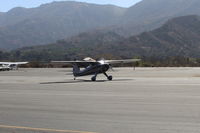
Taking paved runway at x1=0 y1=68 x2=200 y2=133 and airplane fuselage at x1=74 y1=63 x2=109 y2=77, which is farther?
airplane fuselage at x1=74 y1=63 x2=109 y2=77

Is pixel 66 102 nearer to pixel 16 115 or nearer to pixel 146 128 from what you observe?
pixel 16 115

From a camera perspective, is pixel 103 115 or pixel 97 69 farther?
pixel 97 69

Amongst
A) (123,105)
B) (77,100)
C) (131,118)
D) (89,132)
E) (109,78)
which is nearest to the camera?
(89,132)

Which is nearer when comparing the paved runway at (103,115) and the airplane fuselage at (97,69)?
the paved runway at (103,115)

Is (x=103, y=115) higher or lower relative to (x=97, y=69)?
lower

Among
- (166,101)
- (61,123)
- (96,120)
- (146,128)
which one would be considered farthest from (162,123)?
(166,101)

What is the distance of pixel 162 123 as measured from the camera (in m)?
11.4

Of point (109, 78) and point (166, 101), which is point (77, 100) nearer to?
point (166, 101)

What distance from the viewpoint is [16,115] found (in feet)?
43.8

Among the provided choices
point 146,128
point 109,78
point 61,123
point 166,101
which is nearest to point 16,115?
point 61,123

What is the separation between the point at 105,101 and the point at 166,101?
2.33 meters

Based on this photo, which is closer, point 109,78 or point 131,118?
point 131,118

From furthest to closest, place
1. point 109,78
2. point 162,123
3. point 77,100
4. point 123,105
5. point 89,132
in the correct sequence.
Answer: point 109,78, point 77,100, point 123,105, point 162,123, point 89,132

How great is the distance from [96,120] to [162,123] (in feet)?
6.08
